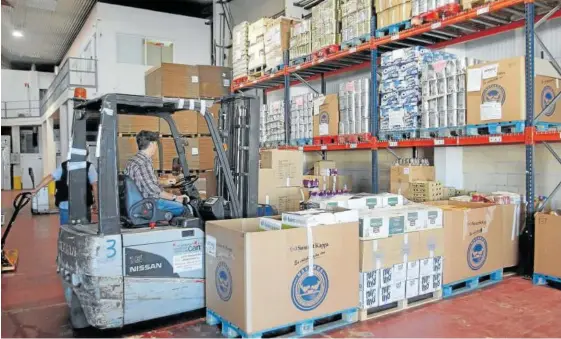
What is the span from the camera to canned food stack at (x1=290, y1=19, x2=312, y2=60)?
28.0ft

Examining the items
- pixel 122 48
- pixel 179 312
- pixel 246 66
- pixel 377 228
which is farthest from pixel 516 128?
pixel 122 48

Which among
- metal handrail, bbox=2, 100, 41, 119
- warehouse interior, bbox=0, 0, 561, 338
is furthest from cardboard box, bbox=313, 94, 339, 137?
metal handrail, bbox=2, 100, 41, 119

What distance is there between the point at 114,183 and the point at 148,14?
12.6 m

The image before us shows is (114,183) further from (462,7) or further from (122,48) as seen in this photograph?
(122,48)

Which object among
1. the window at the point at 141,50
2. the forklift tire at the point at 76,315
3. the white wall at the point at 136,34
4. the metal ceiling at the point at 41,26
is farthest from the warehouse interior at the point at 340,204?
the metal ceiling at the point at 41,26

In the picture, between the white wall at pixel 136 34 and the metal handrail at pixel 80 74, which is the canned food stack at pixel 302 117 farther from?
the metal handrail at pixel 80 74

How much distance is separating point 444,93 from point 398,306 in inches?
117

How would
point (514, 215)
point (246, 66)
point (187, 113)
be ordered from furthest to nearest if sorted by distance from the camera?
1. point (187, 113)
2. point (246, 66)
3. point (514, 215)

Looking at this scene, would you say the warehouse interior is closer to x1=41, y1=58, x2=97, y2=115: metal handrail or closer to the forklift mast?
the forklift mast

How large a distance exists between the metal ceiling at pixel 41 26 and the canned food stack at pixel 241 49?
24.5ft

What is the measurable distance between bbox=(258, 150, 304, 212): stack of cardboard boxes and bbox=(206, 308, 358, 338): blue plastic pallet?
2486 mm

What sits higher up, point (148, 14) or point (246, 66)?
point (148, 14)

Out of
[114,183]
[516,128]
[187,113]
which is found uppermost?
[187,113]

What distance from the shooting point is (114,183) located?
389 centimetres
